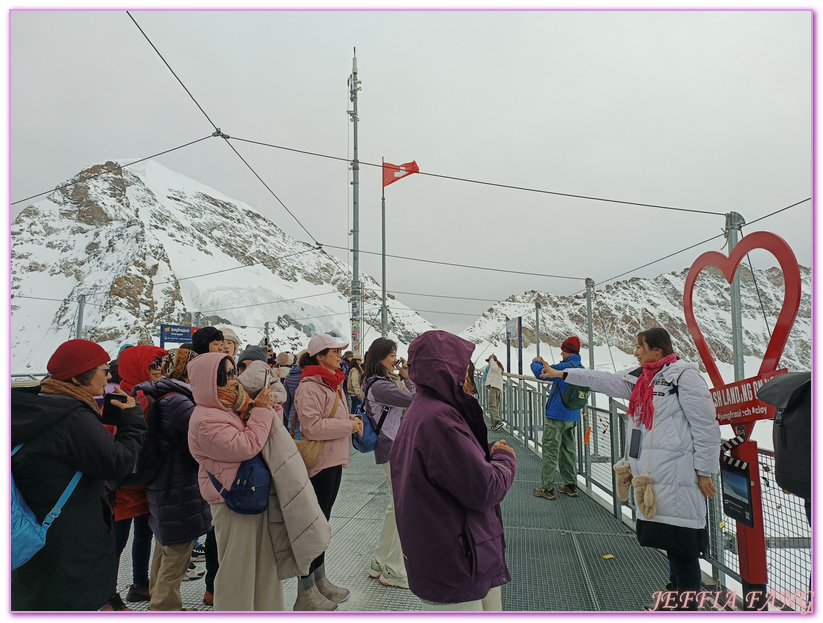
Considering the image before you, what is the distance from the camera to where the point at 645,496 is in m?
2.34

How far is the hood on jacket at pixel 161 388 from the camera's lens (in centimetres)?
254

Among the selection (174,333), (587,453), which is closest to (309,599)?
(587,453)

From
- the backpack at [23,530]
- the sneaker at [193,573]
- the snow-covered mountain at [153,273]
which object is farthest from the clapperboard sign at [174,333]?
the backpack at [23,530]

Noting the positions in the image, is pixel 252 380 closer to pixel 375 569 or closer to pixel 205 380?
pixel 205 380

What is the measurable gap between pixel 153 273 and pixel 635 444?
104m

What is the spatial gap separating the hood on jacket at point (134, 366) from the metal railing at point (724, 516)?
357 cm

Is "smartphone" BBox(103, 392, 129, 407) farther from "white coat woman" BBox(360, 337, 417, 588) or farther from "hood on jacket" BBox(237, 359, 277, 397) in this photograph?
"white coat woman" BBox(360, 337, 417, 588)

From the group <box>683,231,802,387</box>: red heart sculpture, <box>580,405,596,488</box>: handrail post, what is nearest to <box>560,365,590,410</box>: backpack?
<box>580,405,596,488</box>: handrail post

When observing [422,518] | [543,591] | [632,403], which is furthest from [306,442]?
[632,403]

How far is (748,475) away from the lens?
2.46m

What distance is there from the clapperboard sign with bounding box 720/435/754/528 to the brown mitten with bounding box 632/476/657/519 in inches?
22.4

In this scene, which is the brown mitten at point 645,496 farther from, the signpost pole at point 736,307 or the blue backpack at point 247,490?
the blue backpack at point 247,490

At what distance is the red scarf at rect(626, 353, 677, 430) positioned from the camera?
8.06ft

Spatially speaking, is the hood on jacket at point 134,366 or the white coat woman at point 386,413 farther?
the white coat woman at point 386,413
